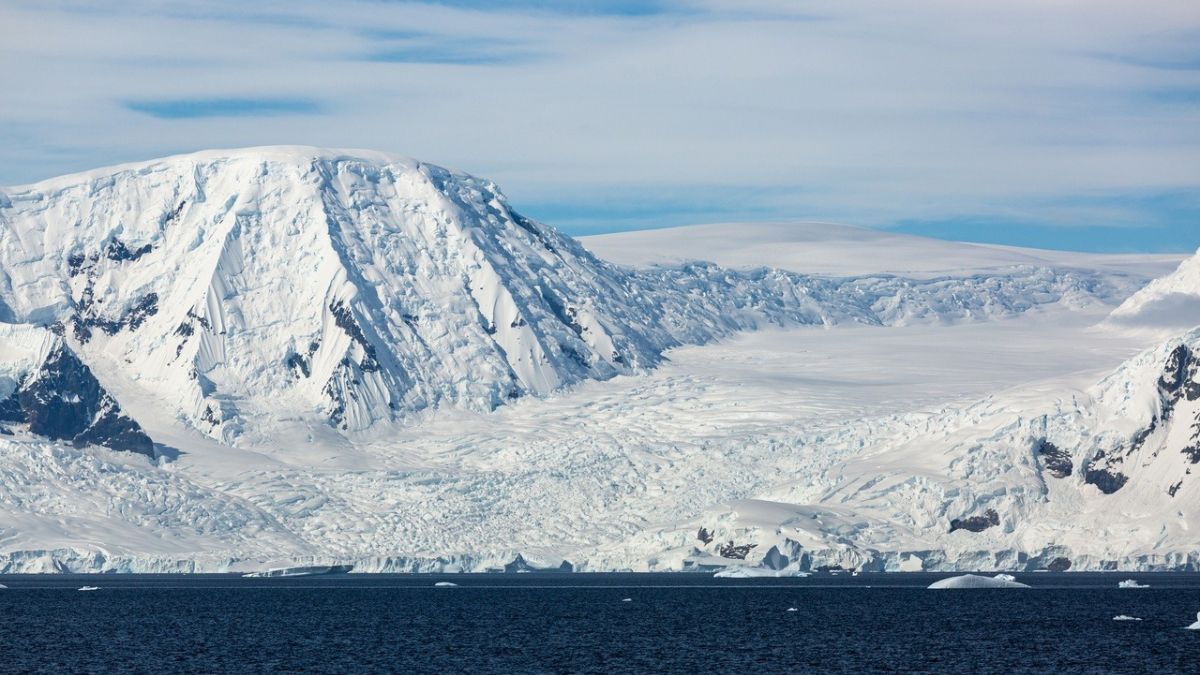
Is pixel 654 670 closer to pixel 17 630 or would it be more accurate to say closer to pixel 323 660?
pixel 323 660

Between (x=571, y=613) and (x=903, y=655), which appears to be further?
(x=571, y=613)

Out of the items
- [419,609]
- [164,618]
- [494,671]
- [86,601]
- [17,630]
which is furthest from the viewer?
[86,601]

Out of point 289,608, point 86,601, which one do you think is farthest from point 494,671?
point 86,601

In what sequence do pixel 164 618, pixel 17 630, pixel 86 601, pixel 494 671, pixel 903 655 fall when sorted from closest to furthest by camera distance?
pixel 494 671 → pixel 903 655 → pixel 17 630 → pixel 164 618 → pixel 86 601

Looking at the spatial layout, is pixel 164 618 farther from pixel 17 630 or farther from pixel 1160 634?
pixel 1160 634

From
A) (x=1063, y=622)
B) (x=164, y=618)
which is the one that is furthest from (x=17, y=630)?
(x=1063, y=622)

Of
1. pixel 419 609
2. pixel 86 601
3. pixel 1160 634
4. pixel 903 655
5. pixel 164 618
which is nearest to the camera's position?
pixel 903 655
